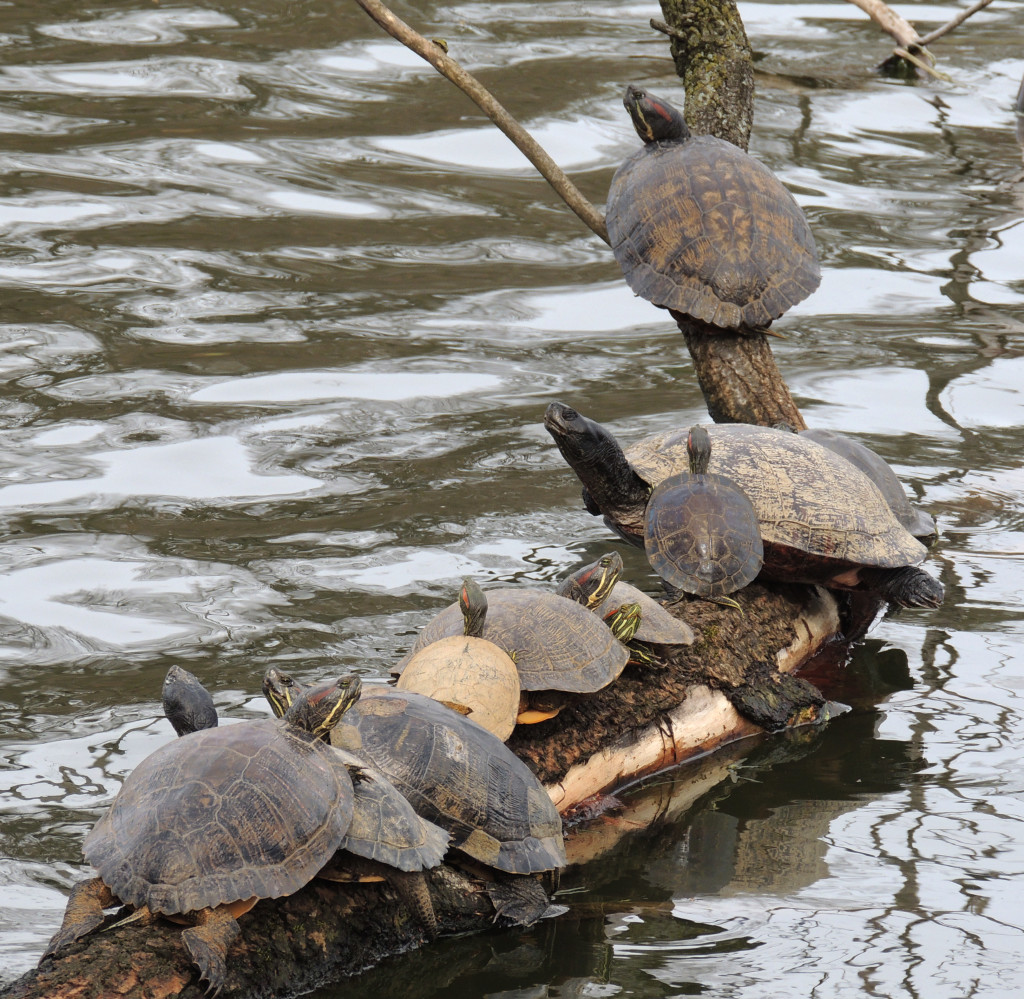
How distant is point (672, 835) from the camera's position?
4305 millimetres

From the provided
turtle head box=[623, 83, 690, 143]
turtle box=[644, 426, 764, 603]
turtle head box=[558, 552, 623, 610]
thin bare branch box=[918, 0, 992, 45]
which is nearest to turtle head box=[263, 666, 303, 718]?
turtle head box=[558, 552, 623, 610]

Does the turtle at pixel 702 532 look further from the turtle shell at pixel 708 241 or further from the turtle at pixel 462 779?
the turtle at pixel 462 779

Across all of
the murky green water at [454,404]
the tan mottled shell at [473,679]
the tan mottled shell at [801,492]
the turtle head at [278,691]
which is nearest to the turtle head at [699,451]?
the tan mottled shell at [801,492]

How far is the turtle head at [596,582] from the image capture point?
4535mm

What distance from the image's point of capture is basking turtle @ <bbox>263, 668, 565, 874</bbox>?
3.59 meters

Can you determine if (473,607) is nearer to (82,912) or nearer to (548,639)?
(548,639)

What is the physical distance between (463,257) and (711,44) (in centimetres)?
369

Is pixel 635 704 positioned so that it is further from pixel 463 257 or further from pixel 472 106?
pixel 472 106

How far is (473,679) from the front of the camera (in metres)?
3.96

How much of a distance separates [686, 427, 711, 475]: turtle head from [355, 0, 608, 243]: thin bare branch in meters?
1.57

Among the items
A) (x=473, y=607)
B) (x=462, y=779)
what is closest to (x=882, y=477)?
(x=473, y=607)

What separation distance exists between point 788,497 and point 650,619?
0.98m

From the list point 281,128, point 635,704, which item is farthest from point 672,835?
point 281,128

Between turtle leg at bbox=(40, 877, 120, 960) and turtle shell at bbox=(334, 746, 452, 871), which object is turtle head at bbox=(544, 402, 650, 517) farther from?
turtle leg at bbox=(40, 877, 120, 960)
